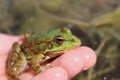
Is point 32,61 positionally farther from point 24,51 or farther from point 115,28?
point 115,28

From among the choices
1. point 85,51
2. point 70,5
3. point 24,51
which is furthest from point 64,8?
point 85,51

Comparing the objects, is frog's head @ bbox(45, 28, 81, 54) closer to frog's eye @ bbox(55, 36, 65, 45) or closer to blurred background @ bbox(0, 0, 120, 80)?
frog's eye @ bbox(55, 36, 65, 45)

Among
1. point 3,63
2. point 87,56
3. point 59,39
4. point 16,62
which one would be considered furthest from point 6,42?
point 87,56

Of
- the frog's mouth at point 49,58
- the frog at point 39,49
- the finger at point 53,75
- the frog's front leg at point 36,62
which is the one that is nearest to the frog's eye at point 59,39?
the frog at point 39,49

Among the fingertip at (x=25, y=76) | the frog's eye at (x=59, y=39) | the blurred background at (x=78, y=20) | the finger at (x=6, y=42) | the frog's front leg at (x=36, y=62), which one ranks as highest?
the frog's eye at (x=59, y=39)

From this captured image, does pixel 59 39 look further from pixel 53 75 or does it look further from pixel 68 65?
pixel 53 75

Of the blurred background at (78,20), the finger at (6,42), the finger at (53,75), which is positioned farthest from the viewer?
the blurred background at (78,20)

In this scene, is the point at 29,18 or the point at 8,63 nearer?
the point at 8,63

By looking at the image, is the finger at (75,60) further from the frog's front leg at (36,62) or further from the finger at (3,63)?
the finger at (3,63)
